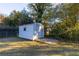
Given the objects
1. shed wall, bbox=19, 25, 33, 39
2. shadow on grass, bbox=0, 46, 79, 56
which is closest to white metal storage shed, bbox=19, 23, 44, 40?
shed wall, bbox=19, 25, 33, 39

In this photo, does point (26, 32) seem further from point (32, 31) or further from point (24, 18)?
point (24, 18)

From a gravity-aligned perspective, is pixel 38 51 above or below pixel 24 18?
below

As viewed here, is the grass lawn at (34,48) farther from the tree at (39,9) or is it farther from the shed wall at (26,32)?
the tree at (39,9)

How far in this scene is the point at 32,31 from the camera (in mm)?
175125

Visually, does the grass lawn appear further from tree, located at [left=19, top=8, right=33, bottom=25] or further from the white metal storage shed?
tree, located at [left=19, top=8, right=33, bottom=25]

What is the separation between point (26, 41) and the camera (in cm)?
17512

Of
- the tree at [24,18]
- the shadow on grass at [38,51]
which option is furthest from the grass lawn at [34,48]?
the tree at [24,18]

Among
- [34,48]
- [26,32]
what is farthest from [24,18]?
[34,48]

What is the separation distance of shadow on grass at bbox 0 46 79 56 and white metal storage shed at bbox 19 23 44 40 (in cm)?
15

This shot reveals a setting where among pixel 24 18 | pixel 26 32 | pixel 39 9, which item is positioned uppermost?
pixel 39 9

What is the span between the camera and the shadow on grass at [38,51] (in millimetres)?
175125

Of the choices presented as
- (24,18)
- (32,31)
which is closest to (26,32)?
(32,31)

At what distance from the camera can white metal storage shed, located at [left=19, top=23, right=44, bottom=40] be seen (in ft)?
575

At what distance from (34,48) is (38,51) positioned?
0.07 meters
